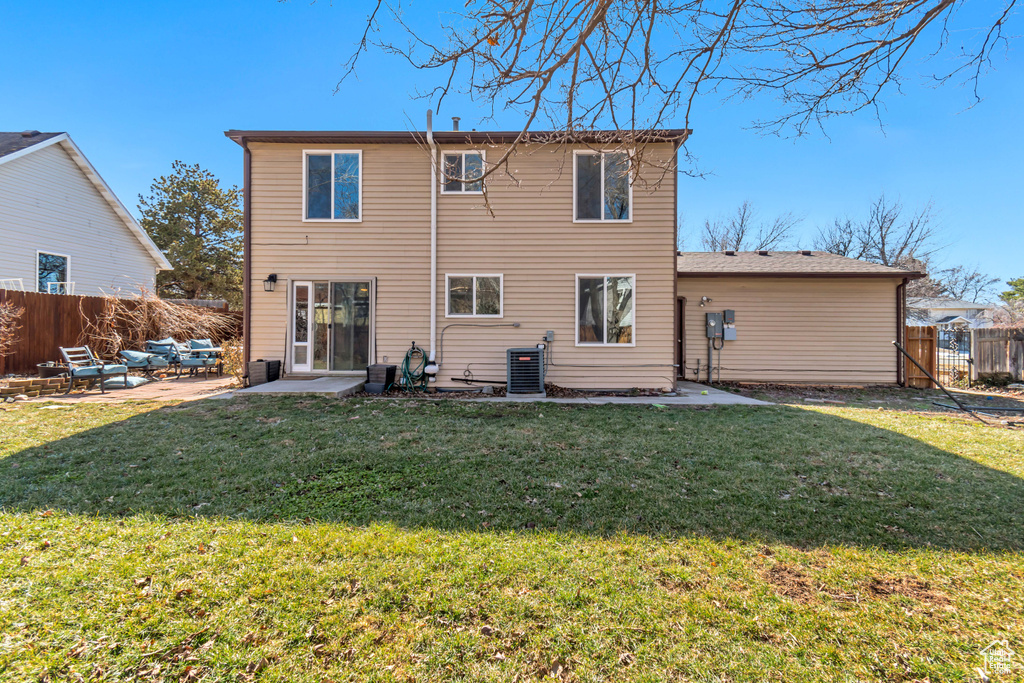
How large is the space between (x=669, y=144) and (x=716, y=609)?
867cm

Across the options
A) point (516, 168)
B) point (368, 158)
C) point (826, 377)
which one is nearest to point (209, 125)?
point (368, 158)

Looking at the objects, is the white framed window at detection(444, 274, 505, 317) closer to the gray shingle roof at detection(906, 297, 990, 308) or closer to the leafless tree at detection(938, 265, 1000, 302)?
the gray shingle roof at detection(906, 297, 990, 308)

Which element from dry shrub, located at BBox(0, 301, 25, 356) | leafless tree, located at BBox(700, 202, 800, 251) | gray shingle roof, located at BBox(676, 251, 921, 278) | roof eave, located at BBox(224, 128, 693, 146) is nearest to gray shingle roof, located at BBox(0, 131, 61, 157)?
dry shrub, located at BBox(0, 301, 25, 356)

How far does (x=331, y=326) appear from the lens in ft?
29.8

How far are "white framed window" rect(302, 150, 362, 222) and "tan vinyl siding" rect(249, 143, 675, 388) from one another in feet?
0.49

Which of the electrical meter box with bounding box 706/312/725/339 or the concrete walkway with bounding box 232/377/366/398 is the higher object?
the electrical meter box with bounding box 706/312/725/339

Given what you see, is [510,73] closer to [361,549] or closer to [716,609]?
[361,549]

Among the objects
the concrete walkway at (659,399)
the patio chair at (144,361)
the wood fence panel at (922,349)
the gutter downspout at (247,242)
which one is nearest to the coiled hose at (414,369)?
the concrete walkway at (659,399)

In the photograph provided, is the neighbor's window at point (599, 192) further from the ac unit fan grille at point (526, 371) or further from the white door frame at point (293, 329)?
the white door frame at point (293, 329)

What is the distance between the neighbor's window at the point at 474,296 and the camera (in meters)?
8.83

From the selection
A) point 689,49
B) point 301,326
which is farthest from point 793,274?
point 301,326

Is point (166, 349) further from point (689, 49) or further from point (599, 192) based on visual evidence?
point (689, 49)

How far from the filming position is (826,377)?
35.1 feet

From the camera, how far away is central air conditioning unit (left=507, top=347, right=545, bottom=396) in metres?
8.20
